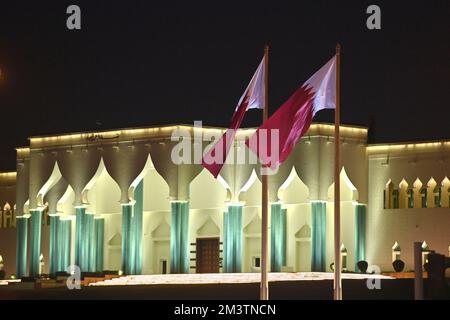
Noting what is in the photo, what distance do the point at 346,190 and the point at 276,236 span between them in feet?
10.7

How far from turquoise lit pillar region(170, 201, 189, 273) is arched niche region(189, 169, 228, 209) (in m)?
2.00

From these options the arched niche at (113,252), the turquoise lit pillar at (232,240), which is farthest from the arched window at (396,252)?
the arched niche at (113,252)

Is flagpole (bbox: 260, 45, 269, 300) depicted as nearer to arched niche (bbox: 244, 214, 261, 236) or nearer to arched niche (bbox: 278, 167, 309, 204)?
arched niche (bbox: 278, 167, 309, 204)

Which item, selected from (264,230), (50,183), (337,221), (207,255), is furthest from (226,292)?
(50,183)

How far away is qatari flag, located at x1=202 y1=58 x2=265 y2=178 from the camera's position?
26156 millimetres

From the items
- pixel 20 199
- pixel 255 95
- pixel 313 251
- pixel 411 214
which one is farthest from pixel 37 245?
pixel 255 95

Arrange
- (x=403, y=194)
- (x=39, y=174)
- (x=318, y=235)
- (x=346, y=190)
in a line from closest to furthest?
1. (x=318, y=235)
2. (x=403, y=194)
3. (x=346, y=190)
4. (x=39, y=174)

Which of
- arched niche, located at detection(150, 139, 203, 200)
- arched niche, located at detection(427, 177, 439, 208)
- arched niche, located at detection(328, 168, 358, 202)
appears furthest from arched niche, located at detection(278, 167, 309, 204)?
arched niche, located at detection(427, 177, 439, 208)

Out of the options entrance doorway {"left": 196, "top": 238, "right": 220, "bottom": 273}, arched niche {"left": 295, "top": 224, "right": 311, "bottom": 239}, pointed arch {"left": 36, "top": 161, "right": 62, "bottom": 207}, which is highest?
pointed arch {"left": 36, "top": 161, "right": 62, "bottom": 207}

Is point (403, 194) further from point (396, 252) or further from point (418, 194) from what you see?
point (396, 252)

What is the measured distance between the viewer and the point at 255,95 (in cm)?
2673

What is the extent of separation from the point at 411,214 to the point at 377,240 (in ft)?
5.20

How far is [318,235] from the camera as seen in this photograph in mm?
41750
